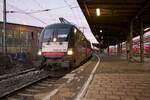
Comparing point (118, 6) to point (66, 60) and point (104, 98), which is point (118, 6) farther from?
point (104, 98)

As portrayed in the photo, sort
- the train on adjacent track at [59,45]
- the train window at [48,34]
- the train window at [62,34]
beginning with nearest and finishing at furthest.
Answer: the train on adjacent track at [59,45]
the train window at [62,34]
the train window at [48,34]

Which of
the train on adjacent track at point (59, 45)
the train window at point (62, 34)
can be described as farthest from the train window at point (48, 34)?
the train window at point (62, 34)

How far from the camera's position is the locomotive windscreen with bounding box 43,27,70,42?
15.4 m

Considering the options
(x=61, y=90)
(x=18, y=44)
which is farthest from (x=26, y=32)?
(x=61, y=90)

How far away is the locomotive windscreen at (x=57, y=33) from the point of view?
15.4 m

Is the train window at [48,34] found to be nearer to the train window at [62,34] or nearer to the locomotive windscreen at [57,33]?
the locomotive windscreen at [57,33]

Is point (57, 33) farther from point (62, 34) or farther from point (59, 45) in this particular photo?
point (59, 45)

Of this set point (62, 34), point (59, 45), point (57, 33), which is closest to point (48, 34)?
point (57, 33)

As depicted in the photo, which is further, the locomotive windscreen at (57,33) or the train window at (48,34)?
the train window at (48,34)

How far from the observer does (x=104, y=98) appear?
6.89 meters

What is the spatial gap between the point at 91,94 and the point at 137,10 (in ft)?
39.2

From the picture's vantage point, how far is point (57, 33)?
15562mm

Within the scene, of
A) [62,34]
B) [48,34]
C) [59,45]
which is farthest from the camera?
[48,34]

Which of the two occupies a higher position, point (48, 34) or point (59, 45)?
point (48, 34)
